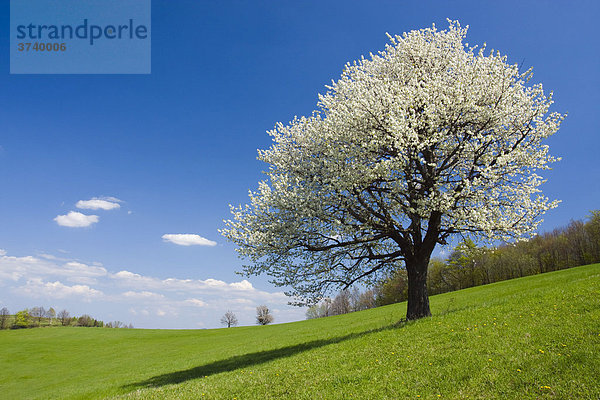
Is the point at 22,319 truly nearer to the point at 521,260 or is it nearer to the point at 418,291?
the point at 418,291

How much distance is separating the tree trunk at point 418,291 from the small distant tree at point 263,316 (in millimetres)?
104833

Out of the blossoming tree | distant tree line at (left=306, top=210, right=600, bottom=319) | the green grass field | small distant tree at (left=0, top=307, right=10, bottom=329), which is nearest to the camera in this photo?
the green grass field

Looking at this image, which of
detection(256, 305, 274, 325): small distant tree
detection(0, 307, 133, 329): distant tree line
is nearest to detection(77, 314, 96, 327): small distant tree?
detection(0, 307, 133, 329): distant tree line

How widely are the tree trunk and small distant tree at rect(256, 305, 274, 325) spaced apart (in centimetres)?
10483

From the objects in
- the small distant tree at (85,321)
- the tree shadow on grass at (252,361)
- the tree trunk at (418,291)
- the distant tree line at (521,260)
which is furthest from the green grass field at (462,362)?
the small distant tree at (85,321)

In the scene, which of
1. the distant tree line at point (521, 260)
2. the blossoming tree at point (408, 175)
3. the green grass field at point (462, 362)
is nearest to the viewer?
the green grass field at point (462, 362)

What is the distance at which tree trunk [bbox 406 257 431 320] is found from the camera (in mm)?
18922

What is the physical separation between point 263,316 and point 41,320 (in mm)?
87170

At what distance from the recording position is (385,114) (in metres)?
17.2

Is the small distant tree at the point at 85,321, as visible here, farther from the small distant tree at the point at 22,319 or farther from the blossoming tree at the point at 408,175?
the blossoming tree at the point at 408,175

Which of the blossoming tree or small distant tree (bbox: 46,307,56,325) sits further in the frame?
small distant tree (bbox: 46,307,56,325)

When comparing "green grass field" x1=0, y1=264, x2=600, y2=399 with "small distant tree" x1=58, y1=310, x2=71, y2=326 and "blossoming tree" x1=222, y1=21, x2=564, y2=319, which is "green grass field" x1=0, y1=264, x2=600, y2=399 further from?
"small distant tree" x1=58, y1=310, x2=71, y2=326

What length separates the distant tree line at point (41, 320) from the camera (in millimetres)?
115375

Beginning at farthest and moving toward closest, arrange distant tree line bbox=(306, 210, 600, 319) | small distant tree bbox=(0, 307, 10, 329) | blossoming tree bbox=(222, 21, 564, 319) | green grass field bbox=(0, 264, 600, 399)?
small distant tree bbox=(0, 307, 10, 329) → distant tree line bbox=(306, 210, 600, 319) → blossoming tree bbox=(222, 21, 564, 319) → green grass field bbox=(0, 264, 600, 399)
